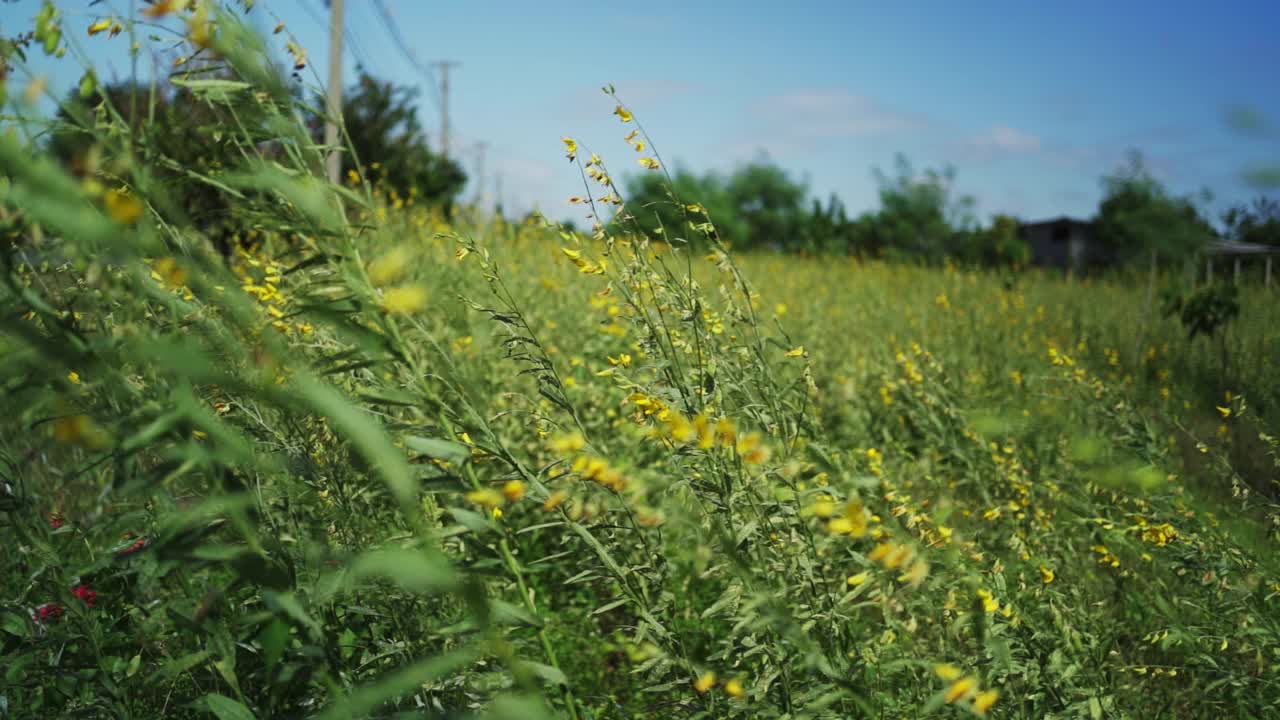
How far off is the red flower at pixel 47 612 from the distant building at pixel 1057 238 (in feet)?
139

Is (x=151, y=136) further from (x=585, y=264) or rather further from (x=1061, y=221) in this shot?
(x=1061, y=221)

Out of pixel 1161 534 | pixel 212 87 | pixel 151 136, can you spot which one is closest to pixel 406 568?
pixel 151 136

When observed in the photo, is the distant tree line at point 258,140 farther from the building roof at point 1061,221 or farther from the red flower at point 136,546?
the building roof at point 1061,221

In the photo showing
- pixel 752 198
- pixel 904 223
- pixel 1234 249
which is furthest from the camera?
pixel 752 198

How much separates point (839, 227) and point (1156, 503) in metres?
31.6

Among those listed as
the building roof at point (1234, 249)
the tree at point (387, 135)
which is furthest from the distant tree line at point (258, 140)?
the building roof at point (1234, 249)

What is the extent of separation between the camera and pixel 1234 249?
631 inches

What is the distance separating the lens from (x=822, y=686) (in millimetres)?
1311

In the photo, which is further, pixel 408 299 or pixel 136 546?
pixel 136 546

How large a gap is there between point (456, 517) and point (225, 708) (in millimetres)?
531

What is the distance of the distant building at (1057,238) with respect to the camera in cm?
3938

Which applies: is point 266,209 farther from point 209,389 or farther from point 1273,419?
point 1273,419

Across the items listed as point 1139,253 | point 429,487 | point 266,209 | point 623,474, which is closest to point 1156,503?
point 623,474

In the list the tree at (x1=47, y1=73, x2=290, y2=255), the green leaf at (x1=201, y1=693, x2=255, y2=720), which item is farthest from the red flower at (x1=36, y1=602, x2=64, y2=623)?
the tree at (x1=47, y1=73, x2=290, y2=255)
